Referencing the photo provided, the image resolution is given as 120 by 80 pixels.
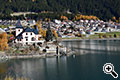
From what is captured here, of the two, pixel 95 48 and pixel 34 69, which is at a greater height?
pixel 34 69

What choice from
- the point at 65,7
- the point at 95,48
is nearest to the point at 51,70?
the point at 95,48

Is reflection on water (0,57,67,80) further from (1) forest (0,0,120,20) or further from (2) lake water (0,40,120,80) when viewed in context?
(1) forest (0,0,120,20)

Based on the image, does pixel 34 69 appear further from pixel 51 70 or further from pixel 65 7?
pixel 65 7

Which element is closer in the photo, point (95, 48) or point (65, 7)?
point (95, 48)

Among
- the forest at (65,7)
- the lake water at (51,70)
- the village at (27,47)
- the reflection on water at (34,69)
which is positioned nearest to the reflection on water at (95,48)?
the village at (27,47)

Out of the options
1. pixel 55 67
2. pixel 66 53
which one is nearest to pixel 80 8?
pixel 66 53

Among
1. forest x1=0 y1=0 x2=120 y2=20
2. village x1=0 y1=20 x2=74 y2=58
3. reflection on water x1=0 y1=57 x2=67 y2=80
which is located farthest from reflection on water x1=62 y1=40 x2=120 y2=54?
forest x1=0 y1=0 x2=120 y2=20

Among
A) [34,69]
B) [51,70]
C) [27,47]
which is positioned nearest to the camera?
[51,70]

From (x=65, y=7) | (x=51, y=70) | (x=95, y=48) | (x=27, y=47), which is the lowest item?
(x=95, y=48)
